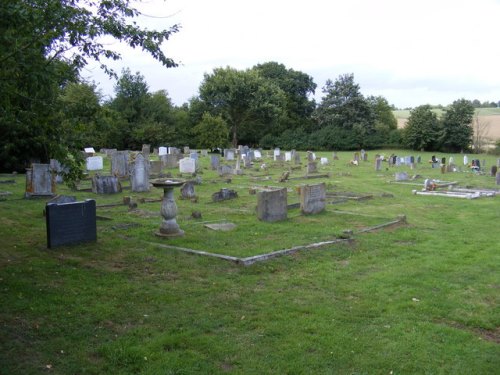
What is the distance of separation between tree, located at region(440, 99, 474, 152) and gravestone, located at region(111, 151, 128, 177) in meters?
45.1

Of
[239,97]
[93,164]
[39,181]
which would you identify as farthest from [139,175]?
[239,97]

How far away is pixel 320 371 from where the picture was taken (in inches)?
196

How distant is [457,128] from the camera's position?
2279 inches

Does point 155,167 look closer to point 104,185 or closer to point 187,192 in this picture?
point 104,185

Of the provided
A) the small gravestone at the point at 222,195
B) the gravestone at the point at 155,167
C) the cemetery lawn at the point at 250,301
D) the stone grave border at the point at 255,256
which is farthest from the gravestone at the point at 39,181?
the gravestone at the point at 155,167

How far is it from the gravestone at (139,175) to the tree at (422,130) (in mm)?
47222

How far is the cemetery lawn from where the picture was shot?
519cm

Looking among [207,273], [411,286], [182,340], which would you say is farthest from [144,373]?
[411,286]

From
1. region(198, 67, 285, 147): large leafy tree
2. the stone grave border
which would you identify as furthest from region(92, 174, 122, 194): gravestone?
region(198, 67, 285, 147): large leafy tree

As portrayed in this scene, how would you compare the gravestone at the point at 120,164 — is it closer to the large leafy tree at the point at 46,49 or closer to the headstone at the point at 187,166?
the headstone at the point at 187,166

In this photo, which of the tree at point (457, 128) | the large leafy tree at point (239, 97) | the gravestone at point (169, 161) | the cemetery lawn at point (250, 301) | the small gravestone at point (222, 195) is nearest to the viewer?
the cemetery lawn at point (250, 301)

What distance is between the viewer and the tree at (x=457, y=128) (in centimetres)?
5797

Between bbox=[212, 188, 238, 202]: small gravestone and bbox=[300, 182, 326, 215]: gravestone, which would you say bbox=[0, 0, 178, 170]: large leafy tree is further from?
bbox=[212, 188, 238, 202]: small gravestone

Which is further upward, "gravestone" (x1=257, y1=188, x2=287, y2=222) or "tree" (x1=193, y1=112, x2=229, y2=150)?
"tree" (x1=193, y1=112, x2=229, y2=150)
